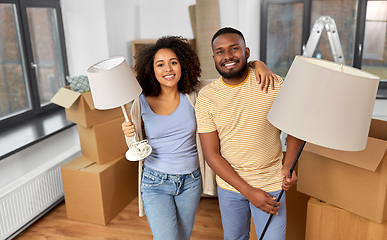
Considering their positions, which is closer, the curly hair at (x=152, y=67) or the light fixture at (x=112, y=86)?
the light fixture at (x=112, y=86)

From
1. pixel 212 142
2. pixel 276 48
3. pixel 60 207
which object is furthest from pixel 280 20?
pixel 60 207


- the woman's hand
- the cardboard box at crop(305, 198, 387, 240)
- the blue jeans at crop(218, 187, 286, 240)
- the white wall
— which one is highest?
the white wall

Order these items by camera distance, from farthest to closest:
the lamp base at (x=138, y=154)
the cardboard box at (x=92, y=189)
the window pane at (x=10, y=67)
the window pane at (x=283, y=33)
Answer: the window pane at (x=283, y=33) < the window pane at (x=10, y=67) < the cardboard box at (x=92, y=189) < the lamp base at (x=138, y=154)

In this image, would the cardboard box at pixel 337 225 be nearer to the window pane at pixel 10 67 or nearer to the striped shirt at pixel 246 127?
the striped shirt at pixel 246 127

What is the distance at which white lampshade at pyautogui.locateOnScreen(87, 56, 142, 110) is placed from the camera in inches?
54.0

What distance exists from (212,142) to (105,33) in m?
2.15

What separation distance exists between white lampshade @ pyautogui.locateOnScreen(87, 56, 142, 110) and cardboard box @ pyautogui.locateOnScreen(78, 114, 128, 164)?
1205 millimetres

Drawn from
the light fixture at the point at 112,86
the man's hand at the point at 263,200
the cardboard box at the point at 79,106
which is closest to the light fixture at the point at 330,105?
the man's hand at the point at 263,200

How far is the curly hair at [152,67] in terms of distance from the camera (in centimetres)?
169

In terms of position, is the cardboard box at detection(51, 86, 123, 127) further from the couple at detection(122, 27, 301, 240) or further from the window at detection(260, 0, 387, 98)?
the window at detection(260, 0, 387, 98)

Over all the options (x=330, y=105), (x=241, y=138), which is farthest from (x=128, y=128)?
(x=330, y=105)

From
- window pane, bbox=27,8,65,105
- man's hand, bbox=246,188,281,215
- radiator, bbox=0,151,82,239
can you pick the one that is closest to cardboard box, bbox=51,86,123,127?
radiator, bbox=0,151,82,239

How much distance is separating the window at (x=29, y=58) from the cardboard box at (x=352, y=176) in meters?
2.44

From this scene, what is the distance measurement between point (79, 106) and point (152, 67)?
994mm
